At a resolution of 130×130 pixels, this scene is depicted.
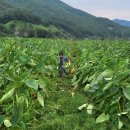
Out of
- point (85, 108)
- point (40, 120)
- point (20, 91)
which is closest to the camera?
point (20, 91)

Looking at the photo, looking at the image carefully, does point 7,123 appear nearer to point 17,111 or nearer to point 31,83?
point 17,111

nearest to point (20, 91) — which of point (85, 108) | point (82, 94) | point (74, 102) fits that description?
point (85, 108)

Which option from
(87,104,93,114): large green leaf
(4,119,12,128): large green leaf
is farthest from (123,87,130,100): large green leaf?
(4,119,12,128): large green leaf

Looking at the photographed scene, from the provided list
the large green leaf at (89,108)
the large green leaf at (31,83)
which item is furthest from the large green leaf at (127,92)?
the large green leaf at (31,83)

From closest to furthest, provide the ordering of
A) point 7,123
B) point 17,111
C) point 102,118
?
point 17,111
point 7,123
point 102,118

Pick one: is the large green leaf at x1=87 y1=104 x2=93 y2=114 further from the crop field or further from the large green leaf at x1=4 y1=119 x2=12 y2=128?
the large green leaf at x1=4 y1=119 x2=12 y2=128

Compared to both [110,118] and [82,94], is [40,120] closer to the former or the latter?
[110,118]

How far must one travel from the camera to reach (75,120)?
24.4 ft

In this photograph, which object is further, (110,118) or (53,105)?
(53,105)

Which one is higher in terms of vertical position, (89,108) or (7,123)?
(7,123)

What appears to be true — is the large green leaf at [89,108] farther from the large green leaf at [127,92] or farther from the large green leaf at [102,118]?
the large green leaf at [127,92]

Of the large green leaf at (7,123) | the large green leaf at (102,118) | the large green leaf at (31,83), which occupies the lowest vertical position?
the large green leaf at (102,118)

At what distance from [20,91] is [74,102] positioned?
127 inches

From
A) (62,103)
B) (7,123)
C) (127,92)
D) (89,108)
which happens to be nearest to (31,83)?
(7,123)
